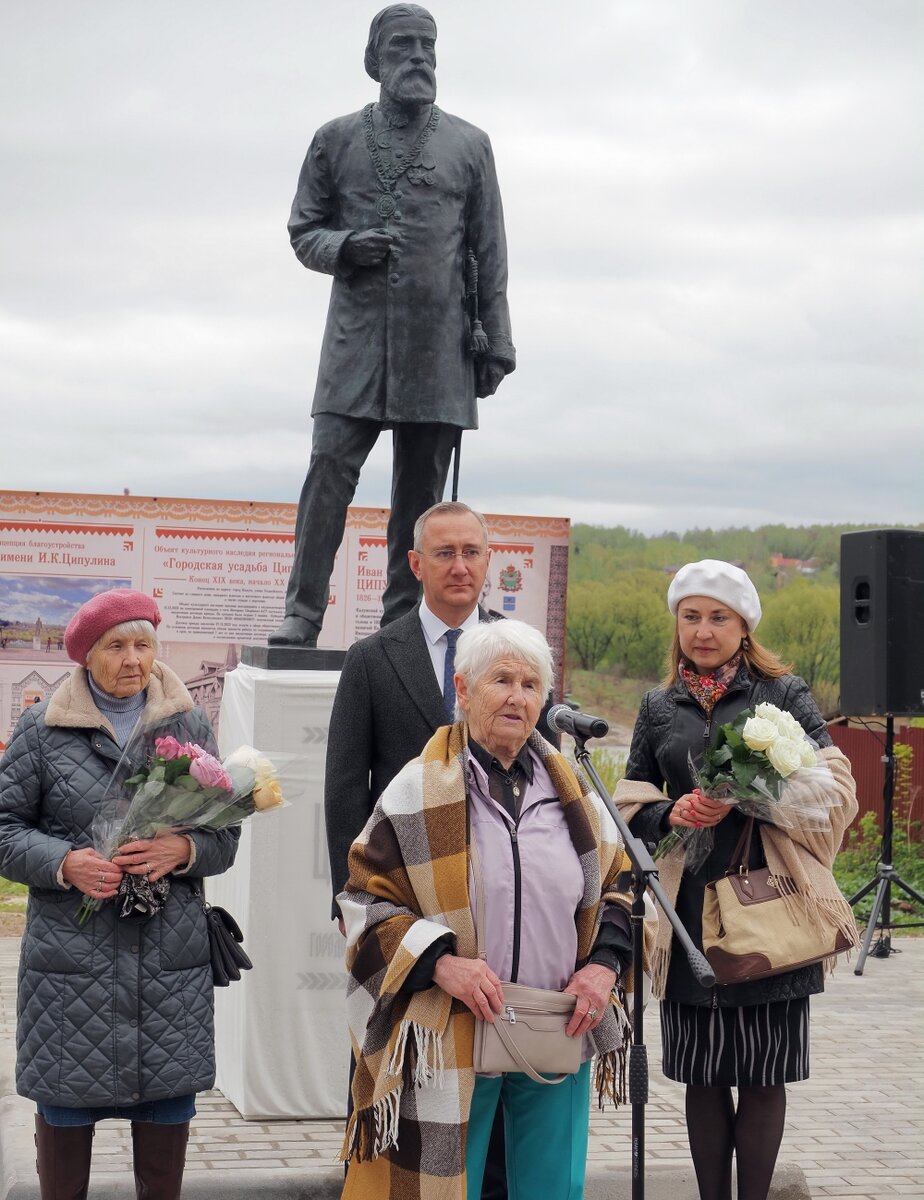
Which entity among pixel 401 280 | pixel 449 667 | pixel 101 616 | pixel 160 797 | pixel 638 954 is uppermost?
pixel 401 280

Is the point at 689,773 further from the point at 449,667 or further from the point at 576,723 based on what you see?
the point at 576,723

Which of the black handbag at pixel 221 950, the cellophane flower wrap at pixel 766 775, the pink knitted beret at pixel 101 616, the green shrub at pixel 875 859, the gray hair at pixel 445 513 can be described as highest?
the gray hair at pixel 445 513

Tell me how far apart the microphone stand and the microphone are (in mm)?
25

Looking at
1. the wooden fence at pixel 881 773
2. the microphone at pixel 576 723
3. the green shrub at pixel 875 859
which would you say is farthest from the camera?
the wooden fence at pixel 881 773

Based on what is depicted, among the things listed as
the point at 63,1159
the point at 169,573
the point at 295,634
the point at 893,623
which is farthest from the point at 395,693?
the point at 169,573

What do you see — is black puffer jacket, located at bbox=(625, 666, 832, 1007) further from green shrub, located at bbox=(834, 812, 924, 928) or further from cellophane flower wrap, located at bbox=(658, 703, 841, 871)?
green shrub, located at bbox=(834, 812, 924, 928)

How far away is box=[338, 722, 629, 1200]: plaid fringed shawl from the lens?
106 inches

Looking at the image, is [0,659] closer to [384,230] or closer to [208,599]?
[208,599]

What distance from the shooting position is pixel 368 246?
4570 millimetres

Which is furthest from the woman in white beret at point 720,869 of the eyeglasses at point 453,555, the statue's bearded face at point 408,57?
the statue's bearded face at point 408,57

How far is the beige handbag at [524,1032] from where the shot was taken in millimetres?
2699

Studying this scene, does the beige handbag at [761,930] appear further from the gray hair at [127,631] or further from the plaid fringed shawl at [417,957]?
the gray hair at [127,631]

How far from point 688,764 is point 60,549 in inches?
308

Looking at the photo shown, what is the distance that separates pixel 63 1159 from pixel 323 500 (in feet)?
7.43
